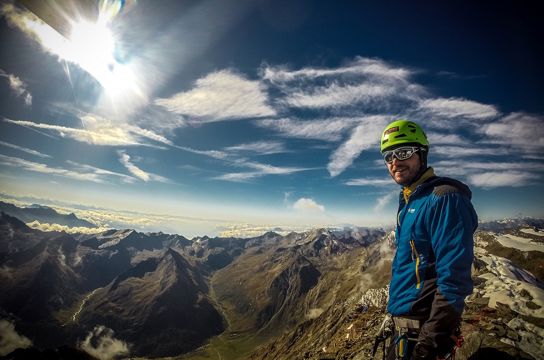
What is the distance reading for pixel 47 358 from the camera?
125875mm

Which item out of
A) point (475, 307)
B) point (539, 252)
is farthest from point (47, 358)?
point (539, 252)

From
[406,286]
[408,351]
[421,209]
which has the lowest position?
[408,351]

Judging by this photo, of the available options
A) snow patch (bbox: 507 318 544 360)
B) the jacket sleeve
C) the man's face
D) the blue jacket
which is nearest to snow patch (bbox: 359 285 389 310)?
snow patch (bbox: 507 318 544 360)

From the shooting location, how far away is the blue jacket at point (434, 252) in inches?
218

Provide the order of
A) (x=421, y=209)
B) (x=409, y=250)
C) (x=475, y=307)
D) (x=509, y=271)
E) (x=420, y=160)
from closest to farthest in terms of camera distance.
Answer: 1. (x=421, y=209)
2. (x=409, y=250)
3. (x=420, y=160)
4. (x=475, y=307)
5. (x=509, y=271)

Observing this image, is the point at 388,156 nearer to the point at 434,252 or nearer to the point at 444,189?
the point at 444,189

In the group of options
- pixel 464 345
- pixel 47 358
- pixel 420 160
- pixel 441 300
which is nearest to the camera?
pixel 441 300

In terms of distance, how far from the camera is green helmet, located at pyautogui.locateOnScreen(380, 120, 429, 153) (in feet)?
26.1

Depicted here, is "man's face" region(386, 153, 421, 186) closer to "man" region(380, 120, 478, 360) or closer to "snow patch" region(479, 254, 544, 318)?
"man" region(380, 120, 478, 360)

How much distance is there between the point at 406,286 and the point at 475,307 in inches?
761

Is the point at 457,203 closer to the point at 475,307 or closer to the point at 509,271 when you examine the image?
the point at 475,307

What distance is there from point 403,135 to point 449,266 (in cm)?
391

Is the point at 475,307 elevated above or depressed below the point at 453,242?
below

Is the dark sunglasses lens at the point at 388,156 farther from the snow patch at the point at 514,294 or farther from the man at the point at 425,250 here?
the snow patch at the point at 514,294
